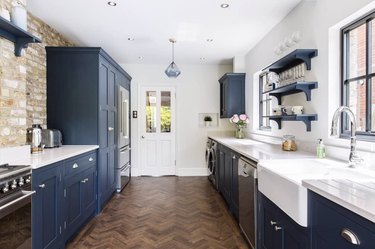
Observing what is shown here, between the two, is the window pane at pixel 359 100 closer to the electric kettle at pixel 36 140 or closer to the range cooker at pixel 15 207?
the range cooker at pixel 15 207

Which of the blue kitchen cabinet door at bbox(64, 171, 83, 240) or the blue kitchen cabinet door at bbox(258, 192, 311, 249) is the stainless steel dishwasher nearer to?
the blue kitchen cabinet door at bbox(258, 192, 311, 249)

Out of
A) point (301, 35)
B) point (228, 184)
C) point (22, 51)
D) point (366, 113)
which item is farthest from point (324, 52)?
point (22, 51)

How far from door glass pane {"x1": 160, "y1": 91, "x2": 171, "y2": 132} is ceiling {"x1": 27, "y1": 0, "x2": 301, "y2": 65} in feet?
4.19

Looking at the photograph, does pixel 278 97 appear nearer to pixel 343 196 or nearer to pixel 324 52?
pixel 324 52

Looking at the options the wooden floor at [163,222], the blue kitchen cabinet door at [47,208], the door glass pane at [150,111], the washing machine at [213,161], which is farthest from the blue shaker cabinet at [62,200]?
the door glass pane at [150,111]

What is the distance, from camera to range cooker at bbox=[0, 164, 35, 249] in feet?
5.09

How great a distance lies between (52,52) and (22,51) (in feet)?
3.52

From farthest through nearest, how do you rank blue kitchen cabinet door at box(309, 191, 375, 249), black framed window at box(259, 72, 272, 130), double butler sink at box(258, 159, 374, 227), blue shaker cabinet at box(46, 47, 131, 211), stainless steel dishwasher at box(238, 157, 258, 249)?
1. black framed window at box(259, 72, 272, 130)
2. blue shaker cabinet at box(46, 47, 131, 211)
3. stainless steel dishwasher at box(238, 157, 258, 249)
4. double butler sink at box(258, 159, 374, 227)
5. blue kitchen cabinet door at box(309, 191, 375, 249)

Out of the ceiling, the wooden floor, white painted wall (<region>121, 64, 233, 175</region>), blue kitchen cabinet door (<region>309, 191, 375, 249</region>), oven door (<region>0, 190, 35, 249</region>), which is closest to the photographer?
blue kitchen cabinet door (<region>309, 191, 375, 249</region>)

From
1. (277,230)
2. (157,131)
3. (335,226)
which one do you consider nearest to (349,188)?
(335,226)

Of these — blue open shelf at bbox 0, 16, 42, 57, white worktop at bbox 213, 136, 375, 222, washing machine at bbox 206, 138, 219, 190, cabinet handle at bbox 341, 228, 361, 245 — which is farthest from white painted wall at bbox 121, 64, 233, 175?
cabinet handle at bbox 341, 228, 361, 245

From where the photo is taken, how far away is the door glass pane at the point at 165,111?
5840 millimetres

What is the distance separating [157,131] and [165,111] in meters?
0.50

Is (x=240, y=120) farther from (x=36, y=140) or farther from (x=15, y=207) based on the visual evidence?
(x=15, y=207)
